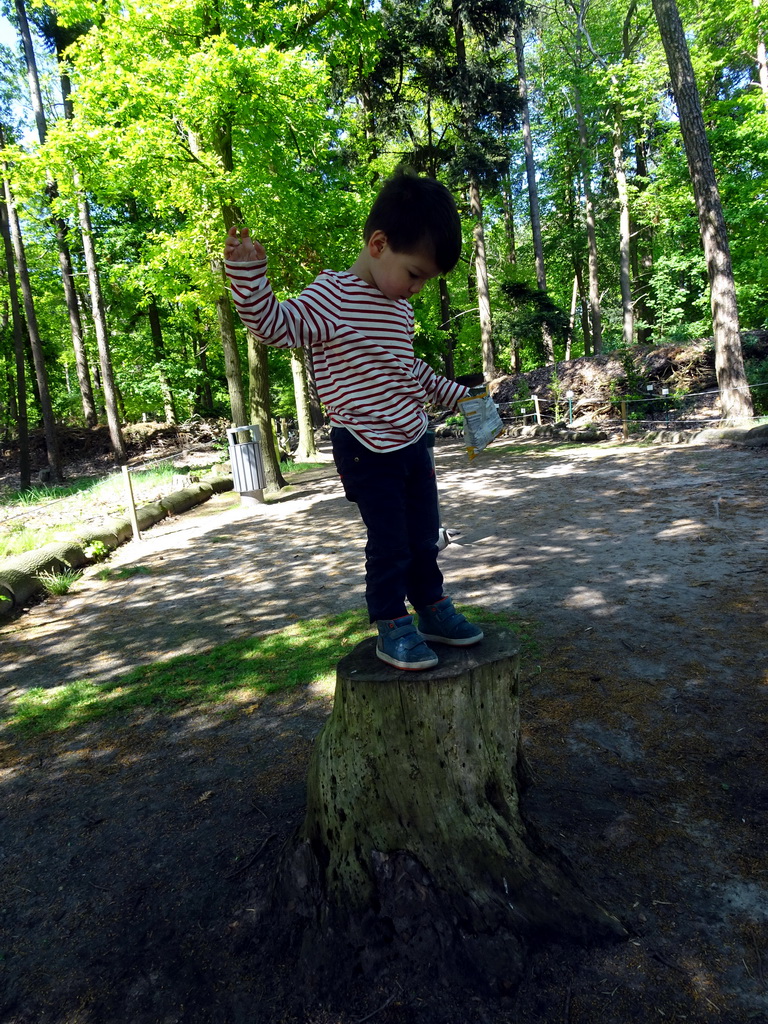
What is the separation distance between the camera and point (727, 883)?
2.16 m

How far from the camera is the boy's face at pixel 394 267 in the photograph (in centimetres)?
228

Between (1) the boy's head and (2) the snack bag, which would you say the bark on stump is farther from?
(1) the boy's head

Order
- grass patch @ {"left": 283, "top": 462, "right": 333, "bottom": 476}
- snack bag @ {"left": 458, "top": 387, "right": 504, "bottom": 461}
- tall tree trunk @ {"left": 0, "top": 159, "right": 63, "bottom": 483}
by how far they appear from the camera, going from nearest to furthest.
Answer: snack bag @ {"left": 458, "top": 387, "right": 504, "bottom": 461} → tall tree trunk @ {"left": 0, "top": 159, "right": 63, "bottom": 483} → grass patch @ {"left": 283, "top": 462, "right": 333, "bottom": 476}

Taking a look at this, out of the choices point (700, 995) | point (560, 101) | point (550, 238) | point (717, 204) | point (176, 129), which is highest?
point (560, 101)

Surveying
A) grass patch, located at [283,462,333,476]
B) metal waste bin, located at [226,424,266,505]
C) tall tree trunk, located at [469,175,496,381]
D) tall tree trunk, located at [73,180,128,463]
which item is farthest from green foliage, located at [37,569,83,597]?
tall tree trunk, located at [469,175,496,381]

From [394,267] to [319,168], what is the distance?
12.5 metres

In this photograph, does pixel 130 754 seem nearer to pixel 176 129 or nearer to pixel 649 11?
pixel 176 129

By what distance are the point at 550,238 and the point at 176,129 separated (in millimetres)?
24411

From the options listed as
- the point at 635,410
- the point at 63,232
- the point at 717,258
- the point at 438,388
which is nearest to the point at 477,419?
the point at 438,388

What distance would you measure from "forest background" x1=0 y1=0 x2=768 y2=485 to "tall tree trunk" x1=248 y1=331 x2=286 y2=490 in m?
0.08

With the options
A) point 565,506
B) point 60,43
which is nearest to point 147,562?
point 565,506

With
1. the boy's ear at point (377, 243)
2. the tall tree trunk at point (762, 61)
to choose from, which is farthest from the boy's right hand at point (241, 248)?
the tall tree trunk at point (762, 61)

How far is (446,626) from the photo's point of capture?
8.29ft

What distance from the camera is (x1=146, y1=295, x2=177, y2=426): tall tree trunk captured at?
23.6 metres
